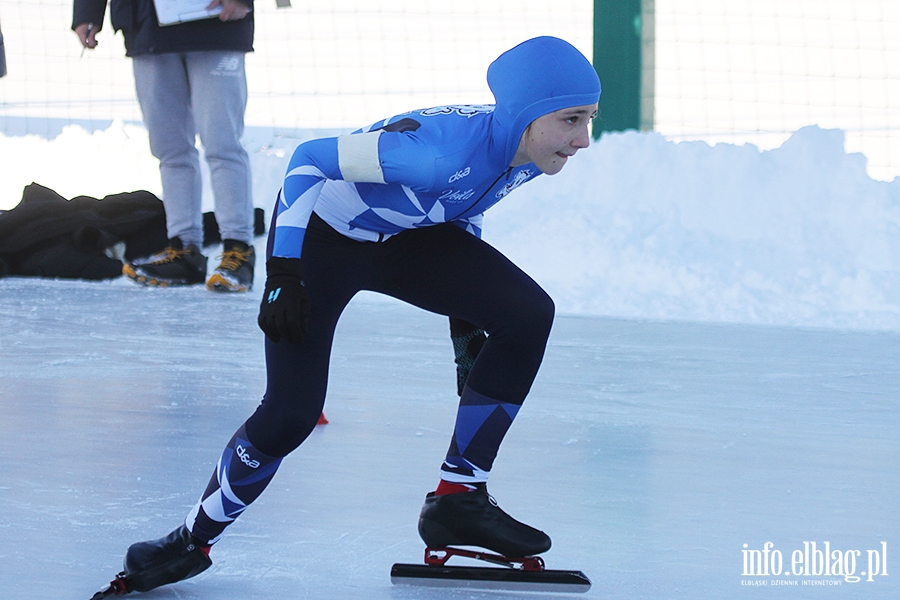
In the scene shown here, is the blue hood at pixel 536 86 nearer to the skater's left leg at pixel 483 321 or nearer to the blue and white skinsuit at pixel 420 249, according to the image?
the blue and white skinsuit at pixel 420 249

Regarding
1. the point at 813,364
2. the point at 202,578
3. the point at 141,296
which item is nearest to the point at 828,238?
the point at 813,364

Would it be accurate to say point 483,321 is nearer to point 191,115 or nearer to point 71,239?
point 191,115

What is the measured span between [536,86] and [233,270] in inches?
145

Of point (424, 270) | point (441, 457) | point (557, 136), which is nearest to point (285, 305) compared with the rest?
point (424, 270)

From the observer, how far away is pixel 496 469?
283 cm

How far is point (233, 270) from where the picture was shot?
5.53 m

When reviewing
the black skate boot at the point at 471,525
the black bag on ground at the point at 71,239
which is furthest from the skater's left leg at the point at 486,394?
the black bag on ground at the point at 71,239

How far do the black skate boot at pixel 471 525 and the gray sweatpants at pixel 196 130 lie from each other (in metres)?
3.57

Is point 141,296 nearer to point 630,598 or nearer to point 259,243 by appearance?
point 259,243

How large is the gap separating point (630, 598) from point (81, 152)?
23.0 feet

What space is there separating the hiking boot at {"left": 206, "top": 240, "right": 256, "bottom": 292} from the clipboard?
1.05 m

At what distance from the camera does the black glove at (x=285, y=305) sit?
193 cm

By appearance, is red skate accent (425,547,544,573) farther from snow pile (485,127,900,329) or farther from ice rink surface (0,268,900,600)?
snow pile (485,127,900,329)

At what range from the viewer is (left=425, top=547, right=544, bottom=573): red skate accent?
2143mm
